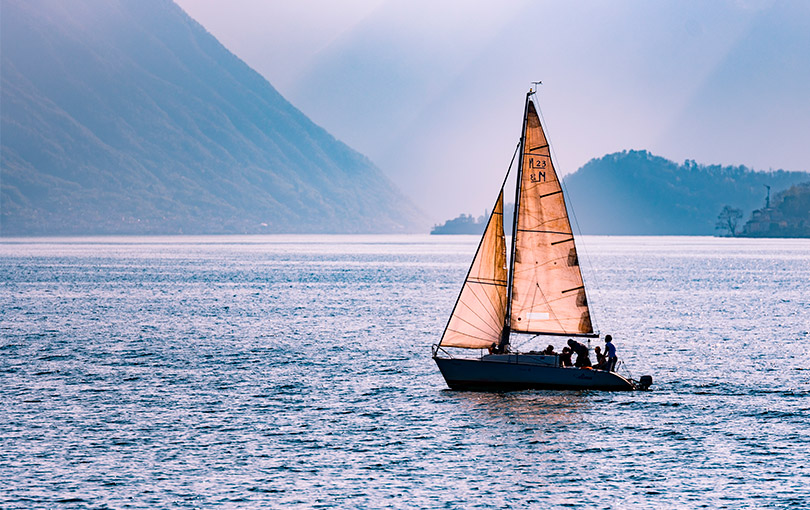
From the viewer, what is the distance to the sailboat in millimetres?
50094

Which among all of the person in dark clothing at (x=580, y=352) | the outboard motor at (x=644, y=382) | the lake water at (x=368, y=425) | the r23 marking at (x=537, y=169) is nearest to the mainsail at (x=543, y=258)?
the r23 marking at (x=537, y=169)

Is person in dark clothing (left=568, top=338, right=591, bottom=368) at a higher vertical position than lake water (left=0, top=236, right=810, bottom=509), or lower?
higher

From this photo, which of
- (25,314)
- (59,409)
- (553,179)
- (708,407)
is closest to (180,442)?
(59,409)

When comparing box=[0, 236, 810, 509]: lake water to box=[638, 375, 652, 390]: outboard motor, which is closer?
box=[0, 236, 810, 509]: lake water

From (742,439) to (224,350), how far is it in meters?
43.5

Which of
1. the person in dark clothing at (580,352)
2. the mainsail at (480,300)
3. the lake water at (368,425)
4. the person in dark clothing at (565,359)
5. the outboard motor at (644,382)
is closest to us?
the lake water at (368,425)

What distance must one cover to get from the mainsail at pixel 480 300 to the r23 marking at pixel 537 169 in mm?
1936

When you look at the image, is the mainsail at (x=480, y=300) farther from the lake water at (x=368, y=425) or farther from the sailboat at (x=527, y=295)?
the lake water at (x=368, y=425)

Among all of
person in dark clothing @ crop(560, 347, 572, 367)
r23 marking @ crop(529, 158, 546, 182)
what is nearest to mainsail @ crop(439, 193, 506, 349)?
r23 marking @ crop(529, 158, 546, 182)

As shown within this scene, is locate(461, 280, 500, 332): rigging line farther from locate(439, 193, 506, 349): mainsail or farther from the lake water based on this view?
the lake water

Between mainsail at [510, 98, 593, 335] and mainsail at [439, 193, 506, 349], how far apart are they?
1.13 metres

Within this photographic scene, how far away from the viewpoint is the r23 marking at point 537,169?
1971 inches

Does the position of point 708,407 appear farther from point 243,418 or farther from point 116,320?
point 116,320

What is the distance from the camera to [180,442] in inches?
1720
